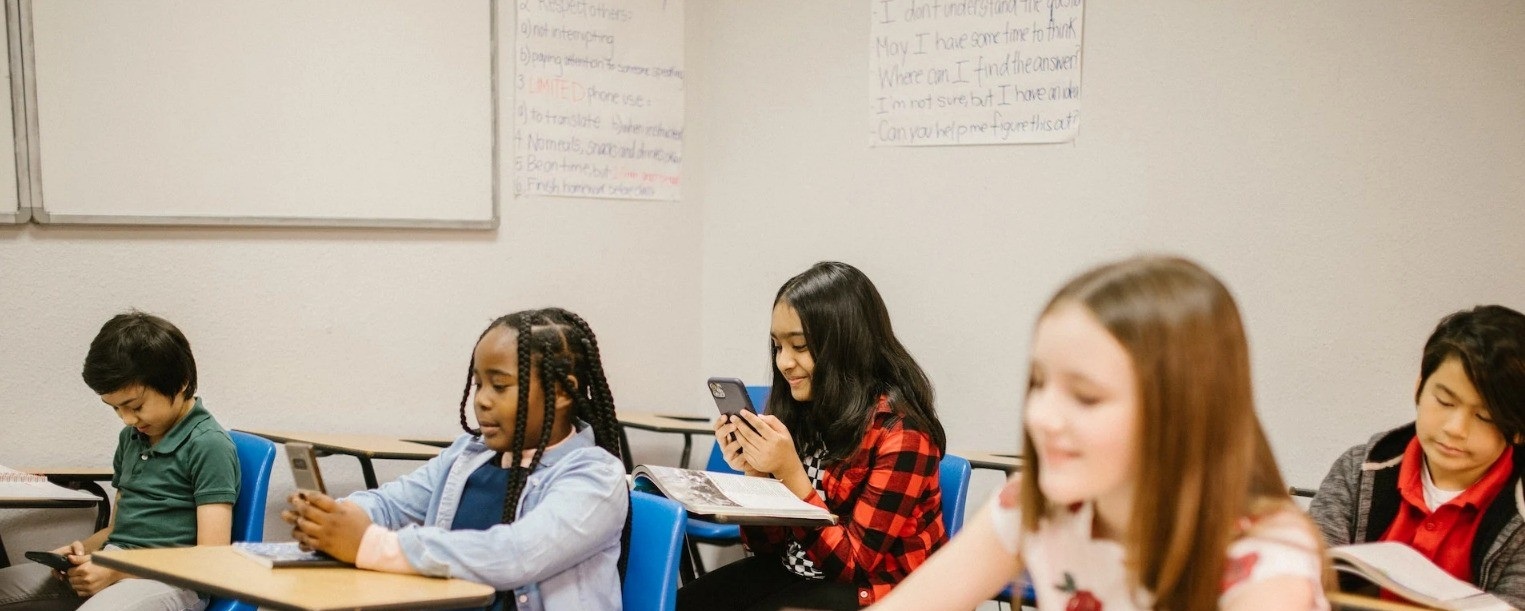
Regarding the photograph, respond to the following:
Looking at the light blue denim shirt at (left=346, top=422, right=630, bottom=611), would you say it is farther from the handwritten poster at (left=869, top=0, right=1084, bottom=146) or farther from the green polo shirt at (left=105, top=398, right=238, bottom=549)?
the handwritten poster at (left=869, top=0, right=1084, bottom=146)

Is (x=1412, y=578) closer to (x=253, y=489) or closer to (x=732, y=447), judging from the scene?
(x=732, y=447)

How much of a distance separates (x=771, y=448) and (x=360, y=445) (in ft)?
3.66

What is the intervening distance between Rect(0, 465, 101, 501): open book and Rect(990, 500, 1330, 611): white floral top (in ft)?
6.31

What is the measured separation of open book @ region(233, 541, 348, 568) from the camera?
1682 mm

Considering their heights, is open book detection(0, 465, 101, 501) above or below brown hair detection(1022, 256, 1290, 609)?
below

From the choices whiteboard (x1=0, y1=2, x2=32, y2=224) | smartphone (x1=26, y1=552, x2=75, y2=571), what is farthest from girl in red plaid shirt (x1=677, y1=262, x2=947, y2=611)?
whiteboard (x1=0, y1=2, x2=32, y2=224)

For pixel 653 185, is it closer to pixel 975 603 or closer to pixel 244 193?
pixel 244 193

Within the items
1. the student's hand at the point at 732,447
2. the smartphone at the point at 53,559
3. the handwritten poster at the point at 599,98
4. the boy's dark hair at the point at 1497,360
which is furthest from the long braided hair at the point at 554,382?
the handwritten poster at the point at 599,98

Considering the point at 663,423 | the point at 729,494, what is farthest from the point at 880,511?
the point at 663,423

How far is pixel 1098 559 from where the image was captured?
1050 millimetres

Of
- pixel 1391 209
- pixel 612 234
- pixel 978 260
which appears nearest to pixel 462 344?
pixel 612 234

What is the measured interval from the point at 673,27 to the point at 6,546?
2.37m

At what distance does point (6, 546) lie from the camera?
274cm

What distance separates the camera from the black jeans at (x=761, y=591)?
2250 millimetres
